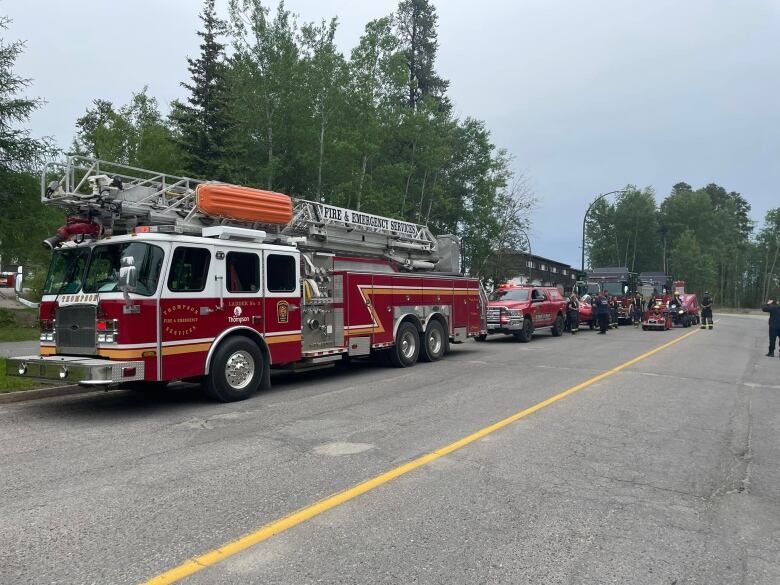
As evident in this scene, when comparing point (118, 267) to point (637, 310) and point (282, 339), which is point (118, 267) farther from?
point (637, 310)

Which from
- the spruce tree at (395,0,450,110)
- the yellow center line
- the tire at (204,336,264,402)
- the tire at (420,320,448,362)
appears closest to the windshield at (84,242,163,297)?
the tire at (204,336,264,402)

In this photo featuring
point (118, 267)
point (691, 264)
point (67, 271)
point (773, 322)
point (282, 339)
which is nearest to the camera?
point (118, 267)

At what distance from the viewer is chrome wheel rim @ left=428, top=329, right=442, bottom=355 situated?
14163mm

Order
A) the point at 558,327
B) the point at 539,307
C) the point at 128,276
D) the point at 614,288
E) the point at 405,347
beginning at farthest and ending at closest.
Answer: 1. the point at 614,288
2. the point at 558,327
3. the point at 539,307
4. the point at 405,347
5. the point at 128,276

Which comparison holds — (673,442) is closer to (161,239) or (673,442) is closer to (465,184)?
(161,239)

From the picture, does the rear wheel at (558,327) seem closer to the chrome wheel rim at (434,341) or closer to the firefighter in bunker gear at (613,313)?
the firefighter in bunker gear at (613,313)

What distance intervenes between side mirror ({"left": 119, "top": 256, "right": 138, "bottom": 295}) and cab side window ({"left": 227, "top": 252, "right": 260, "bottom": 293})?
1512mm

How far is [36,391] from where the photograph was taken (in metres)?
9.20

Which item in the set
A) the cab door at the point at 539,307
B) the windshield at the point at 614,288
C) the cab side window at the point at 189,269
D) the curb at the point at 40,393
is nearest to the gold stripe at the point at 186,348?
the cab side window at the point at 189,269

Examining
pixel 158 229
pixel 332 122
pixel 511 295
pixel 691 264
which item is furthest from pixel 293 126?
pixel 691 264

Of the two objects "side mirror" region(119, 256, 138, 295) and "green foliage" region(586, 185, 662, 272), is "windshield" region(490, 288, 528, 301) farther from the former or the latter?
"green foliage" region(586, 185, 662, 272)

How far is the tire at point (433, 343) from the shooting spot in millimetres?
13984

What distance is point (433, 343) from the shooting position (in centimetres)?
1435

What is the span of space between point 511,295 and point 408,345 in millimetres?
8867
